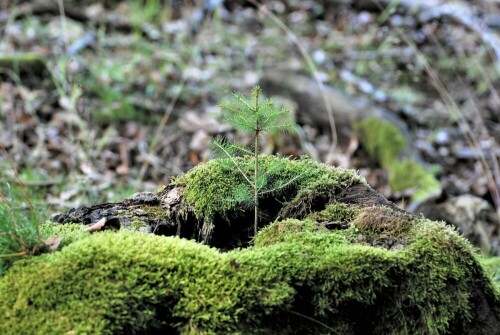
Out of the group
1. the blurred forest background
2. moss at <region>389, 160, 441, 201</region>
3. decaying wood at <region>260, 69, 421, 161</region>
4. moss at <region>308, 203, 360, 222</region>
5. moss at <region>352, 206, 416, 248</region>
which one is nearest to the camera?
moss at <region>352, 206, 416, 248</region>

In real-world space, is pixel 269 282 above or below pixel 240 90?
above

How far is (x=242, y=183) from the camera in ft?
7.78

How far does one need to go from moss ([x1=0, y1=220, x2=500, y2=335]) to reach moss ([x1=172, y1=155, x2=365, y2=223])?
34 cm

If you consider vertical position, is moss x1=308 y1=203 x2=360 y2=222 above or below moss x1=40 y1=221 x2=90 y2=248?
below

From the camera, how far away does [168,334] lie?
1.79 metres

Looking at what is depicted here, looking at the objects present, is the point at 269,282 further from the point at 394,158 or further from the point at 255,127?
the point at 394,158

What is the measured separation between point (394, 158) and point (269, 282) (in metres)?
4.43

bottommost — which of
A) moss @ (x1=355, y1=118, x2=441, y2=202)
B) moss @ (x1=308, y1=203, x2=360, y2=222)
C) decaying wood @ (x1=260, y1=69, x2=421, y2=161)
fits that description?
moss @ (x1=355, y1=118, x2=441, y2=202)

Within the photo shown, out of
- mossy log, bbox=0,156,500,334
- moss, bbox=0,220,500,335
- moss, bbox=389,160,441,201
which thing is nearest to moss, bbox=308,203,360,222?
mossy log, bbox=0,156,500,334

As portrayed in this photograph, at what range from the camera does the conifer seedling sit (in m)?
2.24

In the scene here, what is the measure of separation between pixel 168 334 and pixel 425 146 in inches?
221

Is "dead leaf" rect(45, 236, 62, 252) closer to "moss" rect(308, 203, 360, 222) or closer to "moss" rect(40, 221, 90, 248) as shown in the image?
"moss" rect(40, 221, 90, 248)

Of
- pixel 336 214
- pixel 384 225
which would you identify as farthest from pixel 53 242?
pixel 384 225

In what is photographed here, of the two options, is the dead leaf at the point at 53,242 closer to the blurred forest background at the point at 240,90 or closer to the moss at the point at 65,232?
the moss at the point at 65,232
